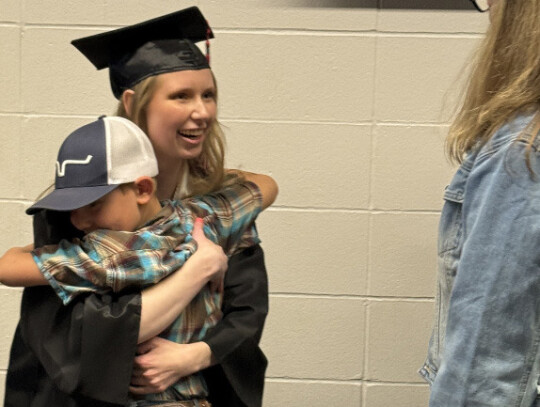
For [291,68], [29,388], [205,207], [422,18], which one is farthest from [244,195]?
[422,18]

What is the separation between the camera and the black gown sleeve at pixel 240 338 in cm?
178

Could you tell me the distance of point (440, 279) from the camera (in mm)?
1354

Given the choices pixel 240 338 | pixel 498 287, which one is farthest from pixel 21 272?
pixel 498 287

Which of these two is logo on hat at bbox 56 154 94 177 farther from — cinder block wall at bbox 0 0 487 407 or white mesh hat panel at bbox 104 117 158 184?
cinder block wall at bbox 0 0 487 407

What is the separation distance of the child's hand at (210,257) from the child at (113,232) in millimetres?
17

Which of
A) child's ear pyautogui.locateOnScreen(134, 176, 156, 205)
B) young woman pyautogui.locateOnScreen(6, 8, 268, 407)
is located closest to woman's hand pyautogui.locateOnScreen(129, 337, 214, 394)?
young woman pyautogui.locateOnScreen(6, 8, 268, 407)

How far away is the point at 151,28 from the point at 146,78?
12cm

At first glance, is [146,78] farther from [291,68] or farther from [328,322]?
[328,322]

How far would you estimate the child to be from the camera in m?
1.61

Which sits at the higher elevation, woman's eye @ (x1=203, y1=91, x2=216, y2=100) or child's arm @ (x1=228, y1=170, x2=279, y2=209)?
woman's eye @ (x1=203, y1=91, x2=216, y2=100)

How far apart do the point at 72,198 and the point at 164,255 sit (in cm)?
21

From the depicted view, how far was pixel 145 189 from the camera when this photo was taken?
1.69 meters

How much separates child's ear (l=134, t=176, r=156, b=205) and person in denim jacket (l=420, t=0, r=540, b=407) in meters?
0.67

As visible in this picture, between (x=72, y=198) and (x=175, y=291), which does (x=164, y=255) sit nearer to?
(x=175, y=291)
